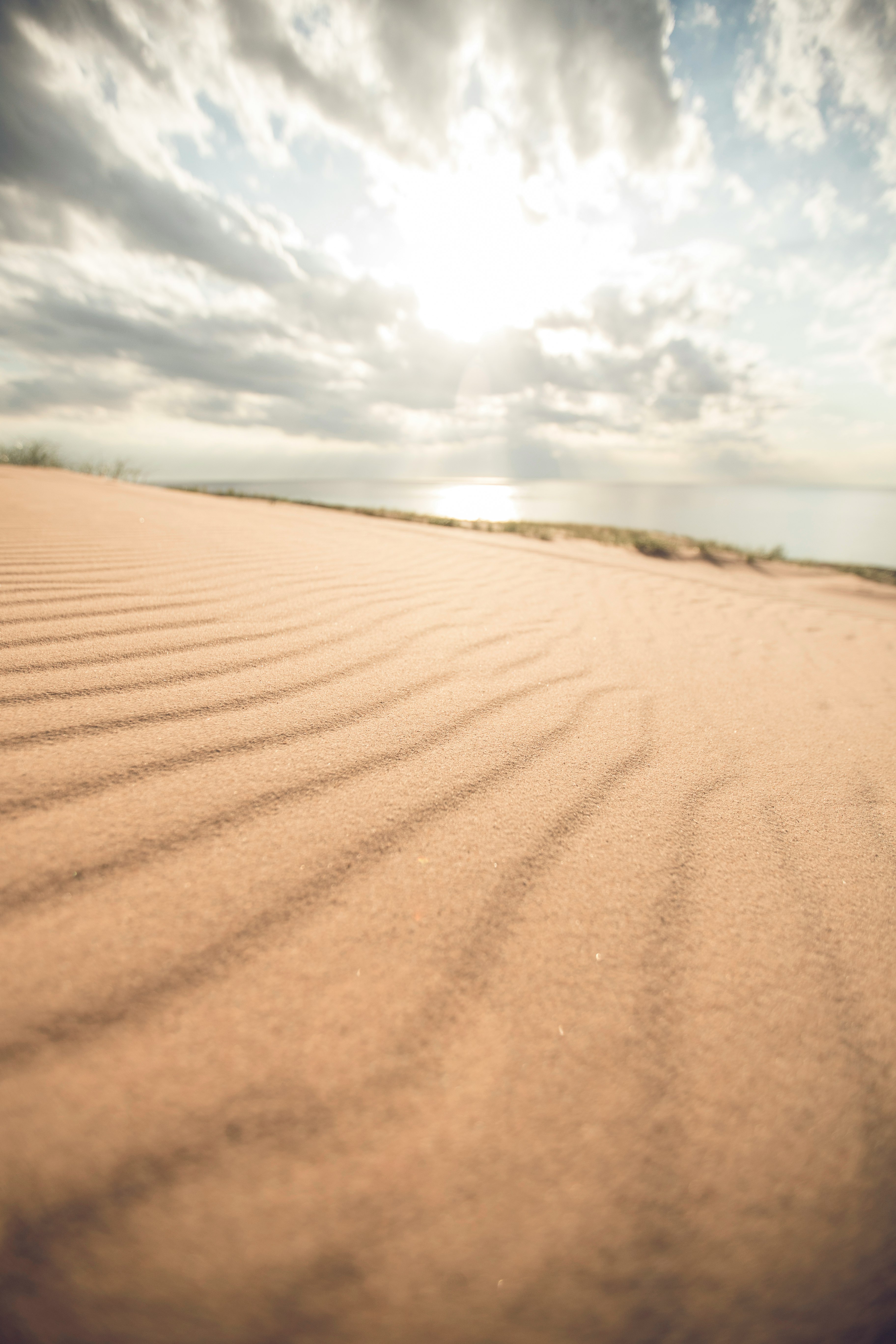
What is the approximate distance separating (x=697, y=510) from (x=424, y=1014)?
31437mm

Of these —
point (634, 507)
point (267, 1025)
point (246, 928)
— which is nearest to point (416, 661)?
point (246, 928)

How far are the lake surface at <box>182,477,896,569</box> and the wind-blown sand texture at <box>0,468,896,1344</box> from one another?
810cm

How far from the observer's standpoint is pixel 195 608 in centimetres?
211

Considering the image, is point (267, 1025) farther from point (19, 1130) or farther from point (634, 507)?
point (634, 507)

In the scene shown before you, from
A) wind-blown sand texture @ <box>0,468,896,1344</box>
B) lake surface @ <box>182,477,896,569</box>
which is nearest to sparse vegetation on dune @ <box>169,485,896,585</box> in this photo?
lake surface @ <box>182,477,896,569</box>

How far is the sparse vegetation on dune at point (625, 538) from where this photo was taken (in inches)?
294

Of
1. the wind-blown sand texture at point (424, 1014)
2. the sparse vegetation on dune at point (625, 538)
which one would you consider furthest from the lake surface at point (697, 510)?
the wind-blown sand texture at point (424, 1014)

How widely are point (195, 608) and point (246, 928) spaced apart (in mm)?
1578

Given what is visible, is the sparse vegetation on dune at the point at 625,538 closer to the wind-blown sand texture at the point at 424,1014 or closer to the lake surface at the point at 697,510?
the lake surface at the point at 697,510

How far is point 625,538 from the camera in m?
8.28

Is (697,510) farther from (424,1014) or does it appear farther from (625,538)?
(424,1014)

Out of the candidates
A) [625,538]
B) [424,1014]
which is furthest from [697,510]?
[424,1014]

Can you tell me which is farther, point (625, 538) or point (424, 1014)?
point (625, 538)

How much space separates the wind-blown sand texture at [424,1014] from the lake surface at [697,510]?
8.10 meters
